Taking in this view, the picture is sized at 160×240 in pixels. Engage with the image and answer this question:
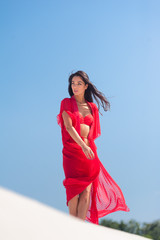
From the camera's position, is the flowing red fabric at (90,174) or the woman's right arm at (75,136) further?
the flowing red fabric at (90,174)

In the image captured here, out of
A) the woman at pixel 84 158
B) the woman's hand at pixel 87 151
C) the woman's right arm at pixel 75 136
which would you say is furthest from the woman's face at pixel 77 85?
the woman's hand at pixel 87 151

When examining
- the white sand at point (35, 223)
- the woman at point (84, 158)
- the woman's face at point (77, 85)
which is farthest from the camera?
the woman's face at point (77, 85)

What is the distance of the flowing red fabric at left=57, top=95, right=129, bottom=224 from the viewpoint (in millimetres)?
3061

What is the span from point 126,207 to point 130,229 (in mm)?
2160

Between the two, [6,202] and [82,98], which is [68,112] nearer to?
[82,98]

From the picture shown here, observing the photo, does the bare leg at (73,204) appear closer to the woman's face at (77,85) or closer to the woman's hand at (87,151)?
the woman's hand at (87,151)

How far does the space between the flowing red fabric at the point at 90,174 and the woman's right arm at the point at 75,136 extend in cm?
5

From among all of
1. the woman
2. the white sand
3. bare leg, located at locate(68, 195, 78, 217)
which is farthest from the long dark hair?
the white sand

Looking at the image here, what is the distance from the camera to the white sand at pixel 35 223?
1.35ft

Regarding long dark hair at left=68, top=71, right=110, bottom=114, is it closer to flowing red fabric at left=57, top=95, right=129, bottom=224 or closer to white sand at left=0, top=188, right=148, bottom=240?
flowing red fabric at left=57, top=95, right=129, bottom=224

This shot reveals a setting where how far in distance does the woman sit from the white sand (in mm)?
2441

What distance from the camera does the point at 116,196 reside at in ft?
11.4

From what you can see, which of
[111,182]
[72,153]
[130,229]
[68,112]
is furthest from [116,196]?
[130,229]

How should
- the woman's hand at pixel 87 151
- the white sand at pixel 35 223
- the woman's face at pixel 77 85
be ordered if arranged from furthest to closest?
the woman's face at pixel 77 85, the woman's hand at pixel 87 151, the white sand at pixel 35 223
